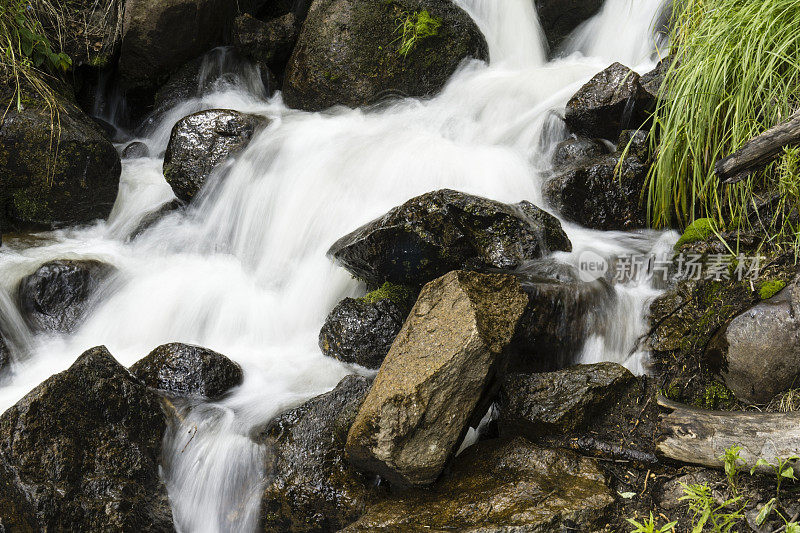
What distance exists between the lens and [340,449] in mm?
3318

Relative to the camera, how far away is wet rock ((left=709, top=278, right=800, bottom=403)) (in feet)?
10.1

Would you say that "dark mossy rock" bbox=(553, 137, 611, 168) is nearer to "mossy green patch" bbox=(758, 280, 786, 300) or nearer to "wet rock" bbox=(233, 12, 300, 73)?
"mossy green patch" bbox=(758, 280, 786, 300)

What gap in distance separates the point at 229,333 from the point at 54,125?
2.62m

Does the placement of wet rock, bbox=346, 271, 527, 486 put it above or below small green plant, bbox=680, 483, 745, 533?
above

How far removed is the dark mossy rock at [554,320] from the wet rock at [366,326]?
82 cm

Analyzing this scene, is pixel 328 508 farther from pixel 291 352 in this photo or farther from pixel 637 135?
pixel 637 135

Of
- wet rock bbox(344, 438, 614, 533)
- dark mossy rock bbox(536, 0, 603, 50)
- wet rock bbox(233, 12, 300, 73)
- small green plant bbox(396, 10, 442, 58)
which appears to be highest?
wet rock bbox(233, 12, 300, 73)

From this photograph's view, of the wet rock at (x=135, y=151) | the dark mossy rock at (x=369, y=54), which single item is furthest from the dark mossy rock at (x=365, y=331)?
the wet rock at (x=135, y=151)

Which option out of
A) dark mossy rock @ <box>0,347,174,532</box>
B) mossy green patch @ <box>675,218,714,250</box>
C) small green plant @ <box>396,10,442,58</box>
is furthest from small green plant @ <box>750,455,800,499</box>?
small green plant @ <box>396,10,442,58</box>

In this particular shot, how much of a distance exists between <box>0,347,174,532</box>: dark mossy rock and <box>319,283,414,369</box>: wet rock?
120cm

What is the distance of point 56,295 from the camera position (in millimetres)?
4922

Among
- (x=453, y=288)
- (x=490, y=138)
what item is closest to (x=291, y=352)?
(x=453, y=288)

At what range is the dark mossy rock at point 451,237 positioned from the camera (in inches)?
163

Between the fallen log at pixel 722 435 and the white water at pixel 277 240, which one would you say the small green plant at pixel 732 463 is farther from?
the white water at pixel 277 240
